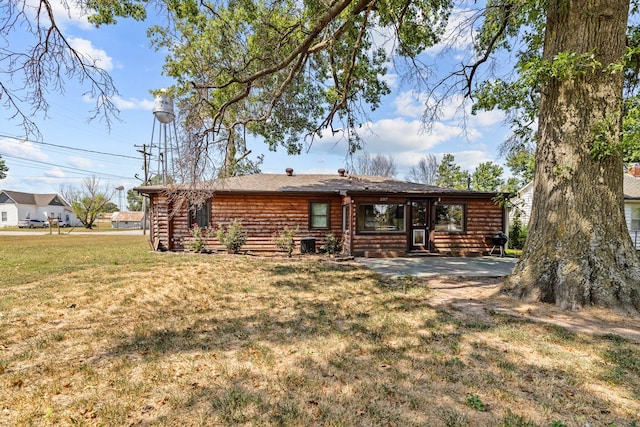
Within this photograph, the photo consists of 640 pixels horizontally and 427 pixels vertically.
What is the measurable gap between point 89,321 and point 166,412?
2957 millimetres

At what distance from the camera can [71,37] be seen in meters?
4.25

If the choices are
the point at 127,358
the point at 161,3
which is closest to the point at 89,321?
the point at 127,358

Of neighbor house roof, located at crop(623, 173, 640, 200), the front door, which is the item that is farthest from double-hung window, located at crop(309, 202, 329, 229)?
neighbor house roof, located at crop(623, 173, 640, 200)

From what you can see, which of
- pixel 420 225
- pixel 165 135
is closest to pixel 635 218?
pixel 420 225

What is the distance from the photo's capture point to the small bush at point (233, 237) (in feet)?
38.9

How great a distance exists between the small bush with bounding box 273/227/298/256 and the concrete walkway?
2548 millimetres

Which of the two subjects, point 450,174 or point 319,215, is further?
point 450,174

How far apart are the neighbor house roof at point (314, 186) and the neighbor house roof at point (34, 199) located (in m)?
54.3

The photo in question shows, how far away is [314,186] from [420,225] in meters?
4.70

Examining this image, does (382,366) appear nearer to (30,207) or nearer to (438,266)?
(438,266)

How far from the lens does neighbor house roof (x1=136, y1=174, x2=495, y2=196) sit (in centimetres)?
1196

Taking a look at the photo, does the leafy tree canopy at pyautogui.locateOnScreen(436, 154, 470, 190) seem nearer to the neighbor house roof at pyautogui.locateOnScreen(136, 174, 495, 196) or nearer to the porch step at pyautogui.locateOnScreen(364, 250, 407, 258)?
the neighbor house roof at pyautogui.locateOnScreen(136, 174, 495, 196)

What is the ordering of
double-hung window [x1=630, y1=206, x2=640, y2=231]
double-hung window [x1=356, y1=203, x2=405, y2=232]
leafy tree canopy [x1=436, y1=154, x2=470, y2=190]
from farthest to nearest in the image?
leafy tree canopy [x1=436, y1=154, x2=470, y2=190]
double-hung window [x1=630, y1=206, x2=640, y2=231]
double-hung window [x1=356, y1=203, x2=405, y2=232]

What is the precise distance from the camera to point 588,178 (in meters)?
5.09
